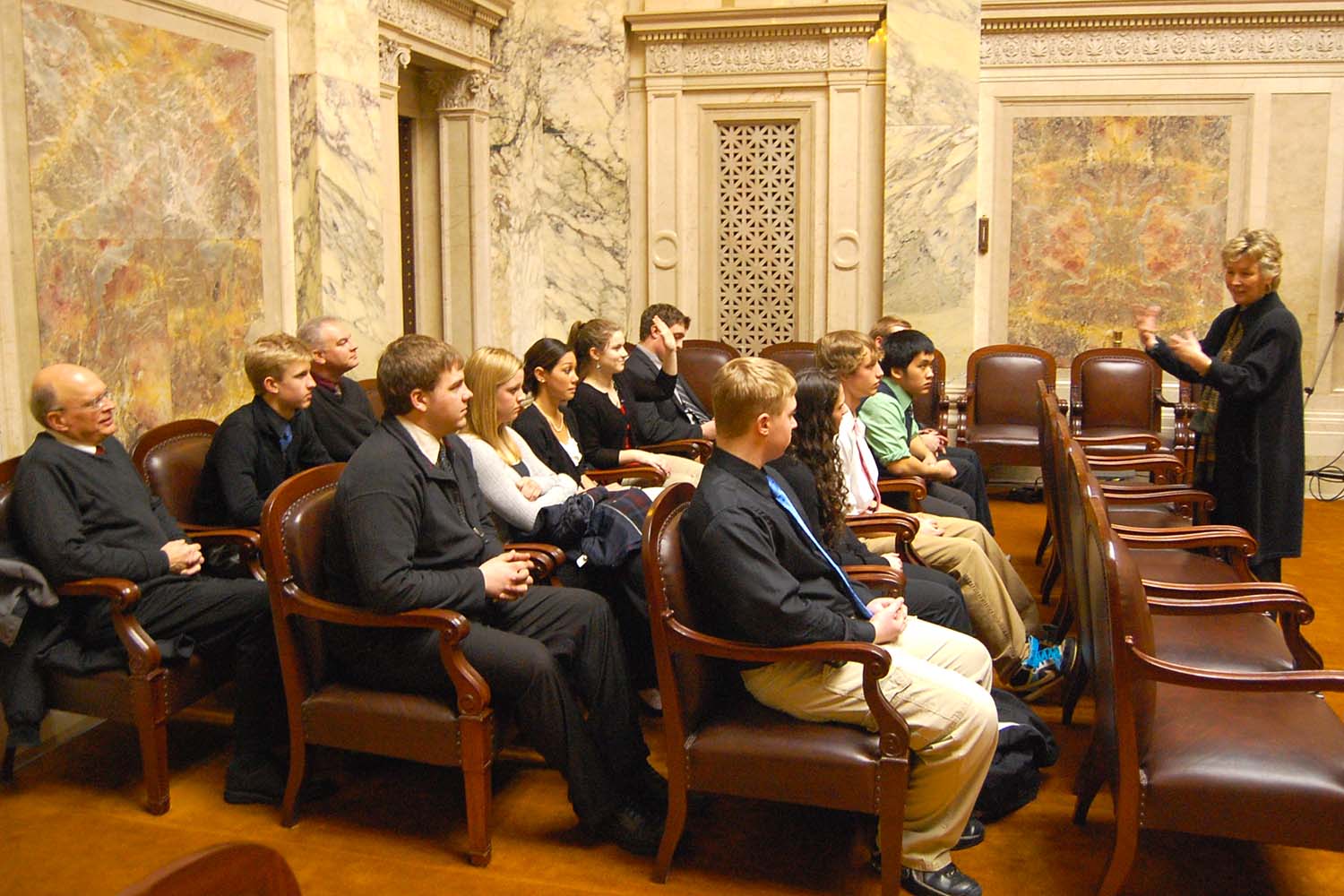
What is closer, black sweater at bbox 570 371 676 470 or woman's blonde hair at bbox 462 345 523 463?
woman's blonde hair at bbox 462 345 523 463

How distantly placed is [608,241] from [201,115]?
3.43 m

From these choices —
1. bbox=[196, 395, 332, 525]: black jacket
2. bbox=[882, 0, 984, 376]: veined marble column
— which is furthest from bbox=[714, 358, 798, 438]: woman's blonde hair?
bbox=[882, 0, 984, 376]: veined marble column

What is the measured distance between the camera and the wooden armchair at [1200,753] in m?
2.58

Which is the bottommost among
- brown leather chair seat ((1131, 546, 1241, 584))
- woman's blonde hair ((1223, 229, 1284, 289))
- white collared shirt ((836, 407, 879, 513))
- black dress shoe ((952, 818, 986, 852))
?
black dress shoe ((952, 818, 986, 852))

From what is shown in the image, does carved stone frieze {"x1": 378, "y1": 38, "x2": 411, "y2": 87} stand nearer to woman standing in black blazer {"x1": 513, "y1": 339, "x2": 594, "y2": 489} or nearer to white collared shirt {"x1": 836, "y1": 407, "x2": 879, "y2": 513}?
woman standing in black blazer {"x1": 513, "y1": 339, "x2": 594, "y2": 489}

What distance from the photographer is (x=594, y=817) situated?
319 cm

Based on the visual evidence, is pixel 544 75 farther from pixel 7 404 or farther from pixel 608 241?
pixel 7 404

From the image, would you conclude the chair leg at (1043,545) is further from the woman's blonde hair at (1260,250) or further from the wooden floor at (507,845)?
the wooden floor at (507,845)

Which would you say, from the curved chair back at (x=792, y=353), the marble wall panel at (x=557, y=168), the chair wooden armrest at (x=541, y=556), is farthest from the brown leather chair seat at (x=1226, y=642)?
the marble wall panel at (x=557, y=168)

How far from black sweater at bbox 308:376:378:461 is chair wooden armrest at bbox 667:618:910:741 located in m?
2.14

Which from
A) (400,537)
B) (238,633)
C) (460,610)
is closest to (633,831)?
(460,610)

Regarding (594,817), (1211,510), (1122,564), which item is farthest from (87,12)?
(1211,510)

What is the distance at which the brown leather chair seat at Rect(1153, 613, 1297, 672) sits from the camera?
3.27 meters

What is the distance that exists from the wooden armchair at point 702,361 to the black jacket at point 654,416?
1.09 metres
